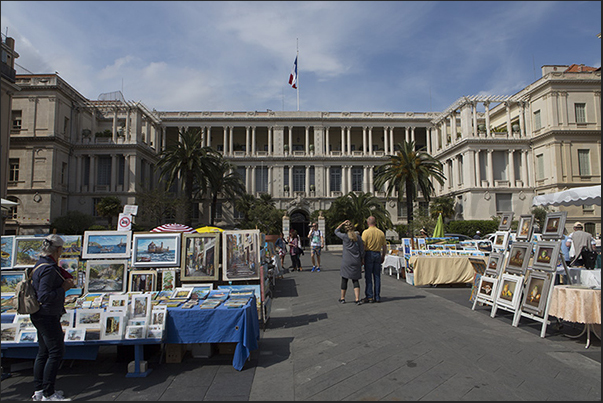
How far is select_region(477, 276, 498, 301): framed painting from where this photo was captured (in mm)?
7898

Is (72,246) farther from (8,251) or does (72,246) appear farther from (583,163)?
(583,163)

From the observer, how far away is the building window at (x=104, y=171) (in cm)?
3997

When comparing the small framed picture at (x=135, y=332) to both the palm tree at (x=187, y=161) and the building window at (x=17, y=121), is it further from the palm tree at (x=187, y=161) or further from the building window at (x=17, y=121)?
the building window at (x=17, y=121)

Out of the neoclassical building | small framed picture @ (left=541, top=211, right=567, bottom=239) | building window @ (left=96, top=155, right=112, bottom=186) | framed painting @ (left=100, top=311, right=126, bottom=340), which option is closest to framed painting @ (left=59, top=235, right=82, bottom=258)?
framed painting @ (left=100, top=311, right=126, bottom=340)

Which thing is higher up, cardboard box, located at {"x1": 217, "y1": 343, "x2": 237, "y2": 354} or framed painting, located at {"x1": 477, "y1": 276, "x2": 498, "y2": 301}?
framed painting, located at {"x1": 477, "y1": 276, "x2": 498, "y2": 301}

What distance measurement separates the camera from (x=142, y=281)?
6.29 m

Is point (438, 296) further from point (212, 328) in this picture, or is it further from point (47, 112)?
point (47, 112)

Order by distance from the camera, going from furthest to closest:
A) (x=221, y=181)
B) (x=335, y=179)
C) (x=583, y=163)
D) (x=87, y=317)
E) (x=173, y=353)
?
(x=335, y=179) < (x=221, y=181) < (x=583, y=163) < (x=173, y=353) < (x=87, y=317)

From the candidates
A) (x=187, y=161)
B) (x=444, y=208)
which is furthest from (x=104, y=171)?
(x=444, y=208)

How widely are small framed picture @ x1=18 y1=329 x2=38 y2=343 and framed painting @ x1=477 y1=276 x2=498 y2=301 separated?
785 centimetres

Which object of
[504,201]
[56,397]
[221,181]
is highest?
[221,181]

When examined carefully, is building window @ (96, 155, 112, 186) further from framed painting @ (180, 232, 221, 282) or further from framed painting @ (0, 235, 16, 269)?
framed painting @ (180, 232, 221, 282)

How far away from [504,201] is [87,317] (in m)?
40.7

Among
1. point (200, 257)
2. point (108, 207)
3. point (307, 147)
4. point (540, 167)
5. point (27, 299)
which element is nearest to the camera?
point (27, 299)
